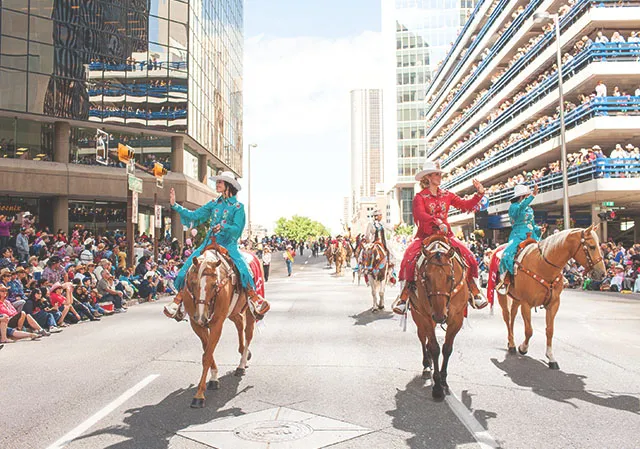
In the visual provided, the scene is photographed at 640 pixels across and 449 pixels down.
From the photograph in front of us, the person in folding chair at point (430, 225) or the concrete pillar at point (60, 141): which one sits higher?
the concrete pillar at point (60, 141)

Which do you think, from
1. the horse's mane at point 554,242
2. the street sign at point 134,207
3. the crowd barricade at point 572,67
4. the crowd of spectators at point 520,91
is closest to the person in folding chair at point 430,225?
the horse's mane at point 554,242

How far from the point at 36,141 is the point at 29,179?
9.93ft

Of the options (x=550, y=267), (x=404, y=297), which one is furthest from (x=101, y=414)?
(x=550, y=267)

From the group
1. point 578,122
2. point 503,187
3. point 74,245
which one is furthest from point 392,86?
point 74,245

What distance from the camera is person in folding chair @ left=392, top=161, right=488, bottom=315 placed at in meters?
7.45

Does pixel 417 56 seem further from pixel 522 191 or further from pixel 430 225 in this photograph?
pixel 430 225

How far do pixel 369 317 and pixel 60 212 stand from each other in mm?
30645

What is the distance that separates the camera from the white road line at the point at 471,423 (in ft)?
16.9

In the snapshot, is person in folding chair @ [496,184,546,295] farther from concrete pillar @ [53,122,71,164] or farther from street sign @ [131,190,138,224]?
concrete pillar @ [53,122,71,164]

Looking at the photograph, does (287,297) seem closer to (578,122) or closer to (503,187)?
(578,122)

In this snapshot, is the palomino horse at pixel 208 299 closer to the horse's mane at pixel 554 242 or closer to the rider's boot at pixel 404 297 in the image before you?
the rider's boot at pixel 404 297

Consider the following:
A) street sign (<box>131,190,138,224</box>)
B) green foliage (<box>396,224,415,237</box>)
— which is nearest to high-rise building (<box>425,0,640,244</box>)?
street sign (<box>131,190,138,224</box>)

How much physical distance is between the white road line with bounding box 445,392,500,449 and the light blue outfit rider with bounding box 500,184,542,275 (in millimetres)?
3442

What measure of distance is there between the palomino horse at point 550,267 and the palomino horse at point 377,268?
6414mm
